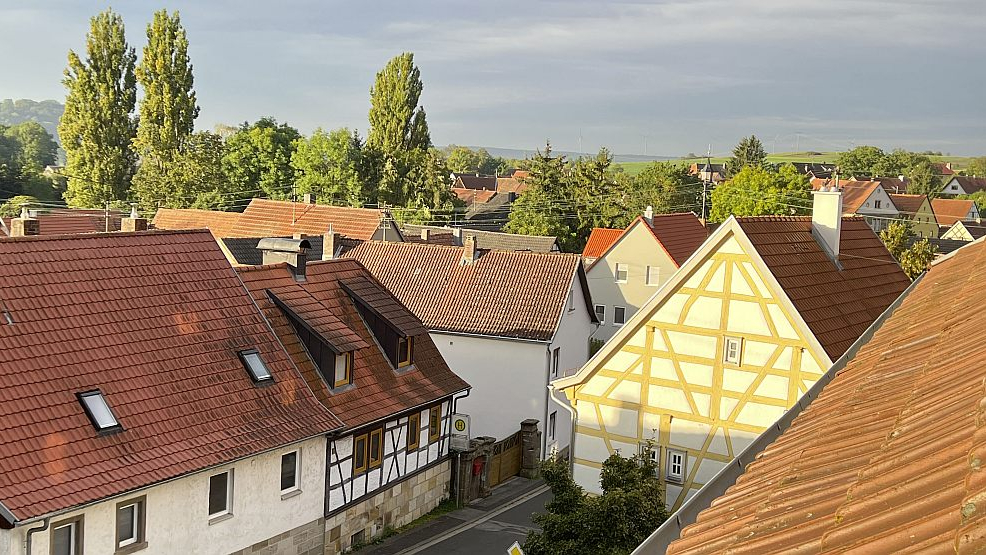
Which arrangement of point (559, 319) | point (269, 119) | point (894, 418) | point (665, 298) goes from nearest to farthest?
point (894, 418) → point (665, 298) → point (559, 319) → point (269, 119)

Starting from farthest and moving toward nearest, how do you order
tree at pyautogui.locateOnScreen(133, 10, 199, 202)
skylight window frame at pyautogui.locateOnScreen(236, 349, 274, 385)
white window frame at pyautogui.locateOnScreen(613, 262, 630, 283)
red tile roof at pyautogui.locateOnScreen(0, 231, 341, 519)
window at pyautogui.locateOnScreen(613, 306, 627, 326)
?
tree at pyautogui.locateOnScreen(133, 10, 199, 202)
white window frame at pyautogui.locateOnScreen(613, 262, 630, 283)
window at pyautogui.locateOnScreen(613, 306, 627, 326)
skylight window frame at pyautogui.locateOnScreen(236, 349, 274, 385)
red tile roof at pyautogui.locateOnScreen(0, 231, 341, 519)

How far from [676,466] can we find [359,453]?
724 cm

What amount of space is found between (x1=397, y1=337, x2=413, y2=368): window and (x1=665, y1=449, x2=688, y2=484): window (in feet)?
25.7

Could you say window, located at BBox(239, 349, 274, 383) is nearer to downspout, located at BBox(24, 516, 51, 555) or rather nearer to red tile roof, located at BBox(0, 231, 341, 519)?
red tile roof, located at BBox(0, 231, 341, 519)

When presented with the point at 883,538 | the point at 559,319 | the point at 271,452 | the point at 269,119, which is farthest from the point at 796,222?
the point at 269,119

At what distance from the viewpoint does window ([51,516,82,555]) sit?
16156 mm

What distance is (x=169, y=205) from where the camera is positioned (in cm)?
7431

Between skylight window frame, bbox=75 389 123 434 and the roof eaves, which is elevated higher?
the roof eaves

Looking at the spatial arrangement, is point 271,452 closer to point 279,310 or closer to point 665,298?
point 279,310

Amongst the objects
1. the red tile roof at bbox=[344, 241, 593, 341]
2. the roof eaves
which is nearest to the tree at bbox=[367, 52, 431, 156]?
the red tile roof at bbox=[344, 241, 593, 341]

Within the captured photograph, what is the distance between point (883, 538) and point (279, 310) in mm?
22042

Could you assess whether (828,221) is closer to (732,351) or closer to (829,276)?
(829,276)

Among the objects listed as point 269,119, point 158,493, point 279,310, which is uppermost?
point 269,119

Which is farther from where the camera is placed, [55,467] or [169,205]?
[169,205]
